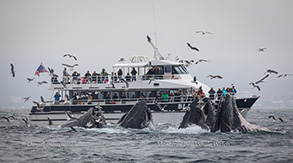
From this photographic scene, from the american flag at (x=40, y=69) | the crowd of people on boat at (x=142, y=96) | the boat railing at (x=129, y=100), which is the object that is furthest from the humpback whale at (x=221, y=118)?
the american flag at (x=40, y=69)

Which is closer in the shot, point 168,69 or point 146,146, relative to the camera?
point 146,146

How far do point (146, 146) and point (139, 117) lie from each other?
6.39 m

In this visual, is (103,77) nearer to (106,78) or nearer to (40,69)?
(106,78)

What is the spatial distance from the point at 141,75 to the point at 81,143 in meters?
17.0

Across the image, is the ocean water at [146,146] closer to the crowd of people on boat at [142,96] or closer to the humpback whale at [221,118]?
the humpback whale at [221,118]

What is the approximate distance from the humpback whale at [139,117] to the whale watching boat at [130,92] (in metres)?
8.40

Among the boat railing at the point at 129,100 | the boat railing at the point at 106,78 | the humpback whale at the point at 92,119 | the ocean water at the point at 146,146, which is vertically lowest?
the ocean water at the point at 146,146

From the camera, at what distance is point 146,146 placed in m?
26.1

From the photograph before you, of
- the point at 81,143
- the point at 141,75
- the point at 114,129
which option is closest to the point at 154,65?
the point at 141,75

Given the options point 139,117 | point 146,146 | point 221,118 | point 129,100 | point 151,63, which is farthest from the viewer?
point 151,63

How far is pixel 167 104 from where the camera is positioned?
4141cm

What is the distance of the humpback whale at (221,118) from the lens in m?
28.0

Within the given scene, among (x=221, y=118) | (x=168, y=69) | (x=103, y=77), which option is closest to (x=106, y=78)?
(x=103, y=77)

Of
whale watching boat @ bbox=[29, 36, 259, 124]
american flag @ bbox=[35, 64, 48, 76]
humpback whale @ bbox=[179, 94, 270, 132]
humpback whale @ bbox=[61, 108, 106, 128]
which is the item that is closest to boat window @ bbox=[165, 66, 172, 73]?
whale watching boat @ bbox=[29, 36, 259, 124]
